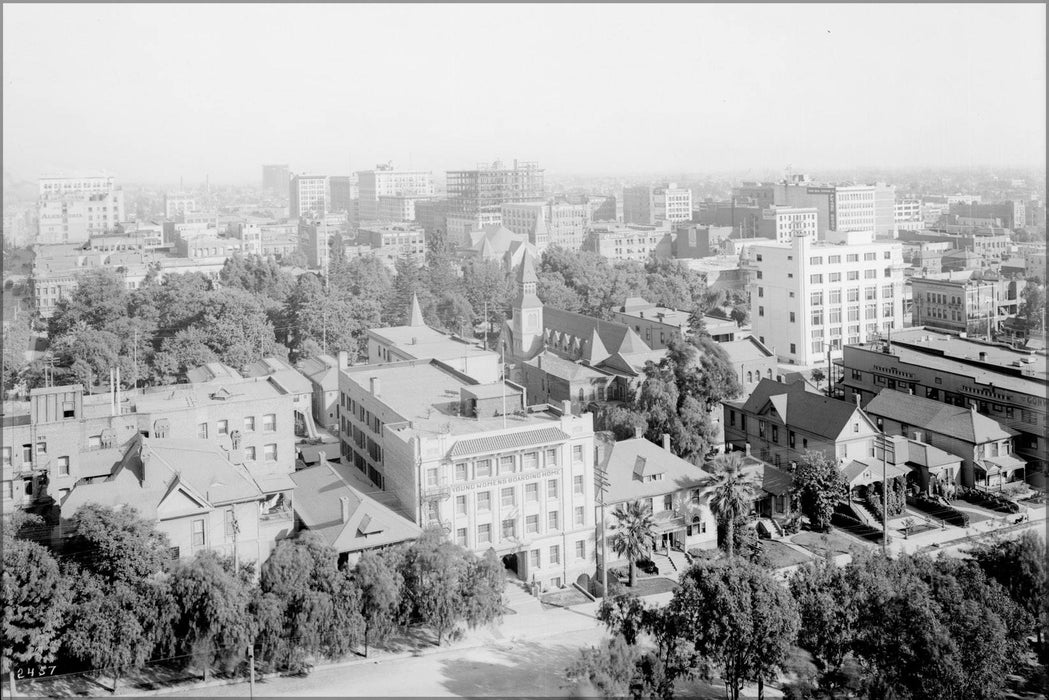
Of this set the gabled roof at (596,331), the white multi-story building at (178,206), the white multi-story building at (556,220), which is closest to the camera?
the gabled roof at (596,331)

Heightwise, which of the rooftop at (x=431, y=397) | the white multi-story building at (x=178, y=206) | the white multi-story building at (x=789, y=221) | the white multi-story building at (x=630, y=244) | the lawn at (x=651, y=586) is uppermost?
the white multi-story building at (x=178, y=206)

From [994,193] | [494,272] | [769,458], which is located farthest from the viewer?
[994,193]

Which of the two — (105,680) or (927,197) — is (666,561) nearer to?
(105,680)

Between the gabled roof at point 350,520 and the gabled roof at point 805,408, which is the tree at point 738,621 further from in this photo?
the gabled roof at point 805,408

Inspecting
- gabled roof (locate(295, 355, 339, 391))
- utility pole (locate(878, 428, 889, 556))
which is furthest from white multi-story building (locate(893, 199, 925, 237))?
utility pole (locate(878, 428, 889, 556))

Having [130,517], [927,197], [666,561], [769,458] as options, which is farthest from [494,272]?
[927,197]

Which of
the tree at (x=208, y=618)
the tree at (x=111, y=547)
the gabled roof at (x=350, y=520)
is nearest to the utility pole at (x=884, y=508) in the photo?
the gabled roof at (x=350, y=520)
